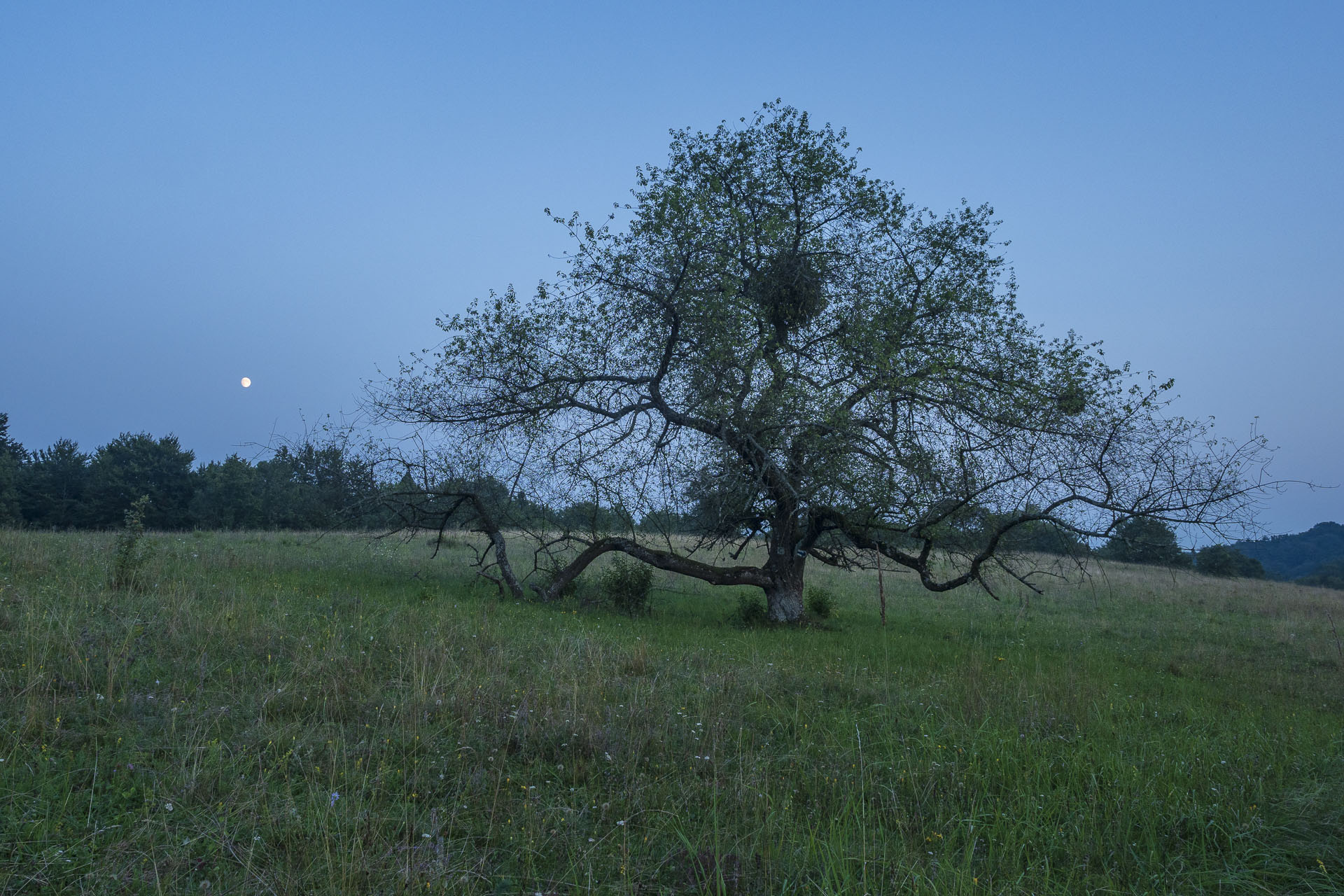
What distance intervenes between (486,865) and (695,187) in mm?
12882

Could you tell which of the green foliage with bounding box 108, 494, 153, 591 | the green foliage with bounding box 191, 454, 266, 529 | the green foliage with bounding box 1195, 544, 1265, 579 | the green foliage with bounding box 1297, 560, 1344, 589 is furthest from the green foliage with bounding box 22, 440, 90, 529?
the green foliage with bounding box 1297, 560, 1344, 589

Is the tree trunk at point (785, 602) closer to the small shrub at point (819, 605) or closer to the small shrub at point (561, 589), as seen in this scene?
the small shrub at point (819, 605)

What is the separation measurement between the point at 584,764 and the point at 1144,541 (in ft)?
31.4

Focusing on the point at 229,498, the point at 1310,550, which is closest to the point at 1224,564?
the point at 1310,550

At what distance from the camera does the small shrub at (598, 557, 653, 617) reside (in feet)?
46.0

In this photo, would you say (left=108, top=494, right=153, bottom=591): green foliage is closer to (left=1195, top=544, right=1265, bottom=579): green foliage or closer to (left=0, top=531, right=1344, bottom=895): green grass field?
(left=0, top=531, right=1344, bottom=895): green grass field

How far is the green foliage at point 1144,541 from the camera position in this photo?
10531 millimetres

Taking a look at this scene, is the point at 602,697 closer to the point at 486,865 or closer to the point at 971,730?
the point at 486,865

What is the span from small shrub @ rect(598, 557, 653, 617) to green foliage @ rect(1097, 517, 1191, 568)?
8.09 metres

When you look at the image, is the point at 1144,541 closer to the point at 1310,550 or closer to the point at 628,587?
the point at 628,587

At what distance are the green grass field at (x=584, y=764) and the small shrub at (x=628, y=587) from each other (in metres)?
4.73

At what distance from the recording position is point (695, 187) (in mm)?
14117

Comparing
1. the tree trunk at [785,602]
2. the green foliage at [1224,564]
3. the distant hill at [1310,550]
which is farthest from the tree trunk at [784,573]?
the distant hill at [1310,550]

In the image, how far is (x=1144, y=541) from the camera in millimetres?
10594
